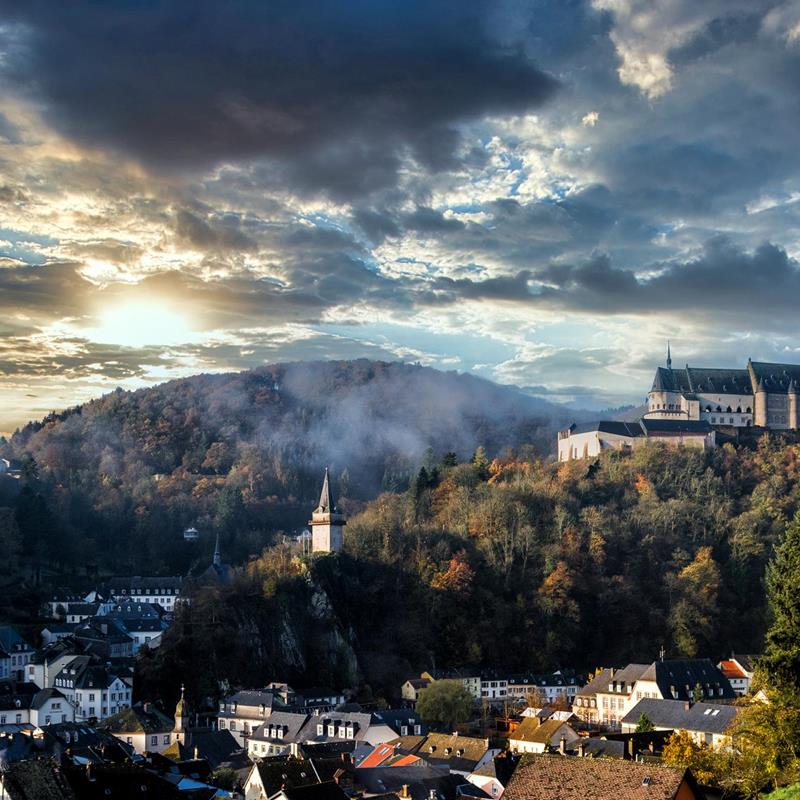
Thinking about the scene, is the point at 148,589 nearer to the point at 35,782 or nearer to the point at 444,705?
the point at 444,705

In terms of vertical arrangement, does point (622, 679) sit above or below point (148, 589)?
below

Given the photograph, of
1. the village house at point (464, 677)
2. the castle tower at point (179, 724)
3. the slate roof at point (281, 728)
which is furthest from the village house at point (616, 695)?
the castle tower at point (179, 724)

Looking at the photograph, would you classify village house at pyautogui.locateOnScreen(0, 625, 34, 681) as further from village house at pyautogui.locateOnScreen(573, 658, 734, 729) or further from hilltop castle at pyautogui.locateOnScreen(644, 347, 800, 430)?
hilltop castle at pyautogui.locateOnScreen(644, 347, 800, 430)

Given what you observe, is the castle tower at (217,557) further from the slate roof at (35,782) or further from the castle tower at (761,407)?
the slate roof at (35,782)

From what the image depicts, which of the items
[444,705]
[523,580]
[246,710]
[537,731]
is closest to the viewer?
[537,731]

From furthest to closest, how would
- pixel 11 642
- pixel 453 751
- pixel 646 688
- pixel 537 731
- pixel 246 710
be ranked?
pixel 11 642 < pixel 646 688 < pixel 246 710 < pixel 537 731 < pixel 453 751

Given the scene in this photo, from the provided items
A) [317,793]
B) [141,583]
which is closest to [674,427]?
[141,583]

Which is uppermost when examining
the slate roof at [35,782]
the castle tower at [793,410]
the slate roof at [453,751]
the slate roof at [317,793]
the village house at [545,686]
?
the castle tower at [793,410]
